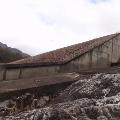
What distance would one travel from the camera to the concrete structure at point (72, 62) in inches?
339

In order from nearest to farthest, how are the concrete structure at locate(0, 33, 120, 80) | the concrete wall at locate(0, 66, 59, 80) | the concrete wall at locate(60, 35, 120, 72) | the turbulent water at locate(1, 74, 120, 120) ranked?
the turbulent water at locate(1, 74, 120, 120)
the concrete wall at locate(0, 66, 59, 80)
the concrete structure at locate(0, 33, 120, 80)
the concrete wall at locate(60, 35, 120, 72)

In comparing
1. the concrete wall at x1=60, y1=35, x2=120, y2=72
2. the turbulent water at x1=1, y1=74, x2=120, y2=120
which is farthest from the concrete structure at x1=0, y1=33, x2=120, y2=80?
the turbulent water at x1=1, y1=74, x2=120, y2=120

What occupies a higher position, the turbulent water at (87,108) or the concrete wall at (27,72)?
the concrete wall at (27,72)

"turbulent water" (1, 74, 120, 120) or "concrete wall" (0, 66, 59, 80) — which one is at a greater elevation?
"concrete wall" (0, 66, 59, 80)

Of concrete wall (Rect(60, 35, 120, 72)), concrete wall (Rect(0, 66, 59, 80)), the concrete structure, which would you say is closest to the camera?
concrete wall (Rect(0, 66, 59, 80))

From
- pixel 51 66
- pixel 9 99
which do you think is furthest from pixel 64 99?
pixel 51 66

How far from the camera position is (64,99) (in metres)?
4.51

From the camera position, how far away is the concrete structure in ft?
28.3

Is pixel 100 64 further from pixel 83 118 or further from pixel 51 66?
pixel 83 118

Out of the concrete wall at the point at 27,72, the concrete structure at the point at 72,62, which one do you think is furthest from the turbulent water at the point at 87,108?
the concrete structure at the point at 72,62

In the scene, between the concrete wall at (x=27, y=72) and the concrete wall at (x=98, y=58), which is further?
the concrete wall at (x=98, y=58)

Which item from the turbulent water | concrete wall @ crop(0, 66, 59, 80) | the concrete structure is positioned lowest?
the turbulent water

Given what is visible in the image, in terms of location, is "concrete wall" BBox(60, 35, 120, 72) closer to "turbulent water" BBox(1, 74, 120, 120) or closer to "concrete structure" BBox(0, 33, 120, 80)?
"concrete structure" BBox(0, 33, 120, 80)

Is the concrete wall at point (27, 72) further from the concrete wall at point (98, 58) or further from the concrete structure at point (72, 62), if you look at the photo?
the concrete wall at point (98, 58)
